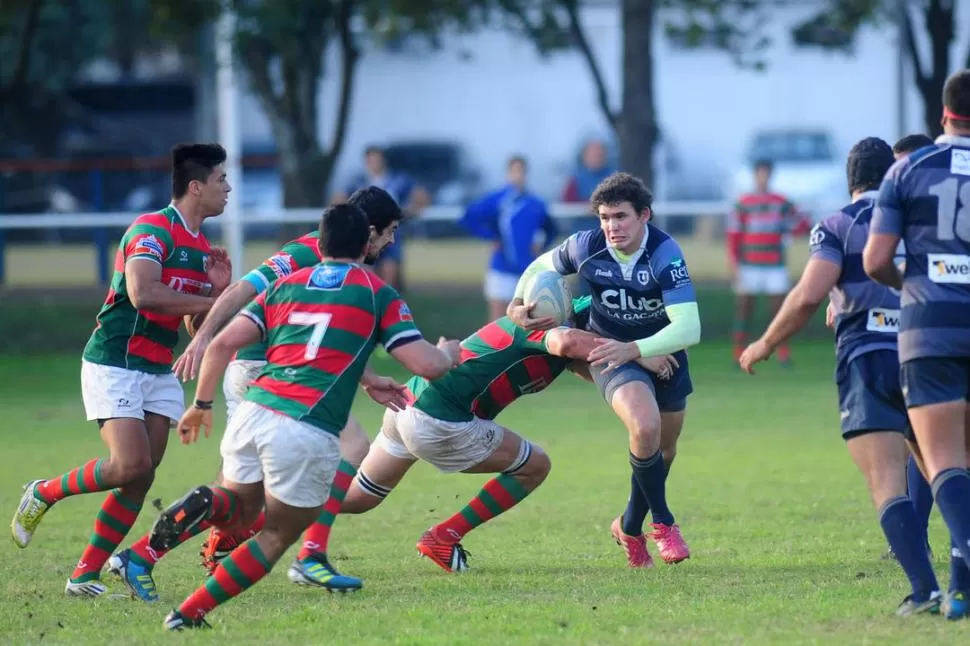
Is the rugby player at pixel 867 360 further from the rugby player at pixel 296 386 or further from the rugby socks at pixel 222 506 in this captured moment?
the rugby socks at pixel 222 506

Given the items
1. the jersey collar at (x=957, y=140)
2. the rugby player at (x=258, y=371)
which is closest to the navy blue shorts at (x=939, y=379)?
the jersey collar at (x=957, y=140)

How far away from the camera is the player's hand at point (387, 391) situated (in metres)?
6.82

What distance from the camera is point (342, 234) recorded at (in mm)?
6109

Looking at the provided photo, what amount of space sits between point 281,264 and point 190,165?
68 cm

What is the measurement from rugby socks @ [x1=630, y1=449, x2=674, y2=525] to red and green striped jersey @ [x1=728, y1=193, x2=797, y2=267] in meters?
10.3

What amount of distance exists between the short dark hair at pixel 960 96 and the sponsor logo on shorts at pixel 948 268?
1.65ft

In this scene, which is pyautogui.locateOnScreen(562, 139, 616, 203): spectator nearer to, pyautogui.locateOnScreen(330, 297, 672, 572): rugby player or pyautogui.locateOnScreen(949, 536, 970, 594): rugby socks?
pyautogui.locateOnScreen(330, 297, 672, 572): rugby player

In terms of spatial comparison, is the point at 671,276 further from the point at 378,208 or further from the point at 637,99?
the point at 637,99

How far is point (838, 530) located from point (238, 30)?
1417cm

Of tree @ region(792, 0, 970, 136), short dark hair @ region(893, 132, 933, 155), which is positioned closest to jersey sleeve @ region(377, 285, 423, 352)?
short dark hair @ region(893, 132, 933, 155)

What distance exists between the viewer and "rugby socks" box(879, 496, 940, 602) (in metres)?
6.01

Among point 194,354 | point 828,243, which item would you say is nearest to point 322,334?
point 194,354

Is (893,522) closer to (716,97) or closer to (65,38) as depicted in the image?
(65,38)

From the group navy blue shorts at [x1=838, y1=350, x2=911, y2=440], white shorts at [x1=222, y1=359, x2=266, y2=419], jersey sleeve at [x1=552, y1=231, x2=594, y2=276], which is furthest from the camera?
jersey sleeve at [x1=552, y1=231, x2=594, y2=276]
